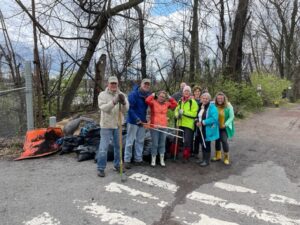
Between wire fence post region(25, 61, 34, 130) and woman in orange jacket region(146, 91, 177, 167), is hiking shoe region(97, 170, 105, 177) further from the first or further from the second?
wire fence post region(25, 61, 34, 130)

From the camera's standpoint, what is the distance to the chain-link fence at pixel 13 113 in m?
7.47

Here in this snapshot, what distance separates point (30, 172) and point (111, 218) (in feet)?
8.28

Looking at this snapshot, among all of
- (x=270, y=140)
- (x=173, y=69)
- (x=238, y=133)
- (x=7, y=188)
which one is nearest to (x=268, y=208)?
(x=7, y=188)

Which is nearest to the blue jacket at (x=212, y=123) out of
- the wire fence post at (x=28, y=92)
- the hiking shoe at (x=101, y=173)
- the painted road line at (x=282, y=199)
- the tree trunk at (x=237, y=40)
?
the painted road line at (x=282, y=199)

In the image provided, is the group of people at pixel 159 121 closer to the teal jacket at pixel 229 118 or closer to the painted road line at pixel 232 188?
the teal jacket at pixel 229 118

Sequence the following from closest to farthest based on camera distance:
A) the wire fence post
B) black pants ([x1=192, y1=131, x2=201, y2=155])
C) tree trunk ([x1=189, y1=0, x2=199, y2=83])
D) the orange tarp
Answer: black pants ([x1=192, y1=131, x2=201, y2=155]), the orange tarp, the wire fence post, tree trunk ([x1=189, y1=0, x2=199, y2=83])

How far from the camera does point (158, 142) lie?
617cm

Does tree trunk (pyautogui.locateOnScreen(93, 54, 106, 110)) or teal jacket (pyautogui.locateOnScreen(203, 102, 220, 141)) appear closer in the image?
teal jacket (pyautogui.locateOnScreen(203, 102, 220, 141))

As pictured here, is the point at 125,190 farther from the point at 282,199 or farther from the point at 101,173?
the point at 282,199

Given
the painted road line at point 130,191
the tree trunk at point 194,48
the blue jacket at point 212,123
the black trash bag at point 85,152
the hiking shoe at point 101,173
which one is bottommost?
the painted road line at point 130,191

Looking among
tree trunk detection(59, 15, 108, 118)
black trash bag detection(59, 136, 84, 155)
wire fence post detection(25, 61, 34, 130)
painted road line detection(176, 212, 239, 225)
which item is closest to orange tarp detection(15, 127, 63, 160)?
black trash bag detection(59, 136, 84, 155)

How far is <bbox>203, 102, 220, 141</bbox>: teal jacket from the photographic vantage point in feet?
20.1

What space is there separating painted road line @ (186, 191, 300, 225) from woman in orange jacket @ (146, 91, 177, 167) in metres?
1.44

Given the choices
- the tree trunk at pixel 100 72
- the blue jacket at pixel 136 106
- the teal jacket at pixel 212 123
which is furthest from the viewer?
the tree trunk at pixel 100 72
